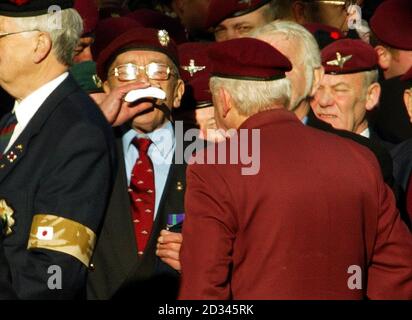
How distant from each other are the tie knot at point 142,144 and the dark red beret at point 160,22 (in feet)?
6.71

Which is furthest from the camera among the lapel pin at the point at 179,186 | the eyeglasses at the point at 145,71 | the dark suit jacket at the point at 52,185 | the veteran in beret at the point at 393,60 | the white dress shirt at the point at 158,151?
the veteran in beret at the point at 393,60

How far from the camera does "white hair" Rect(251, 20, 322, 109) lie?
650 centimetres

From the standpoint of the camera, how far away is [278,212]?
5.11 meters

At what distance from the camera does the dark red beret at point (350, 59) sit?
7449 mm

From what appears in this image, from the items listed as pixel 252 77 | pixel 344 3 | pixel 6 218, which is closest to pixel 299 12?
pixel 344 3

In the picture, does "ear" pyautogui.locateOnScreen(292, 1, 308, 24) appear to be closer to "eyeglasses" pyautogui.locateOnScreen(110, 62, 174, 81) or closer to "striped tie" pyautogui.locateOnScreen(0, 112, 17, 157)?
"eyeglasses" pyautogui.locateOnScreen(110, 62, 174, 81)

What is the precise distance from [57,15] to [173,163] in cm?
139

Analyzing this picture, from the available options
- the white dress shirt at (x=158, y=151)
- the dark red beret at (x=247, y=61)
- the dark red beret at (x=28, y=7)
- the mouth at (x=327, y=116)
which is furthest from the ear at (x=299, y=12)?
the dark red beret at (x=28, y=7)

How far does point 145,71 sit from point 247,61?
1.39 metres

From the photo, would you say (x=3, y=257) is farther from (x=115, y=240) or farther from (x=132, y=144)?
(x=132, y=144)

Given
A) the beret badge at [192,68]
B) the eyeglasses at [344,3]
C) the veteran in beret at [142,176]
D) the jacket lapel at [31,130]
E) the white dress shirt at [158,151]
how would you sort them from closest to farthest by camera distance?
the jacket lapel at [31,130], the veteran in beret at [142,176], the white dress shirt at [158,151], the beret badge at [192,68], the eyeglasses at [344,3]

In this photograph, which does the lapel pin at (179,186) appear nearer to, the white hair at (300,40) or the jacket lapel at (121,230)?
the jacket lapel at (121,230)

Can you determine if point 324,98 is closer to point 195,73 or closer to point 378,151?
point 195,73

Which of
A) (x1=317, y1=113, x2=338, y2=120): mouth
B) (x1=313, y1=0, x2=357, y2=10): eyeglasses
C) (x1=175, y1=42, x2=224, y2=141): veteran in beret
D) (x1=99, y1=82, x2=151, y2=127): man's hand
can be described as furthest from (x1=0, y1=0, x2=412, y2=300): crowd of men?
(x1=313, y1=0, x2=357, y2=10): eyeglasses
